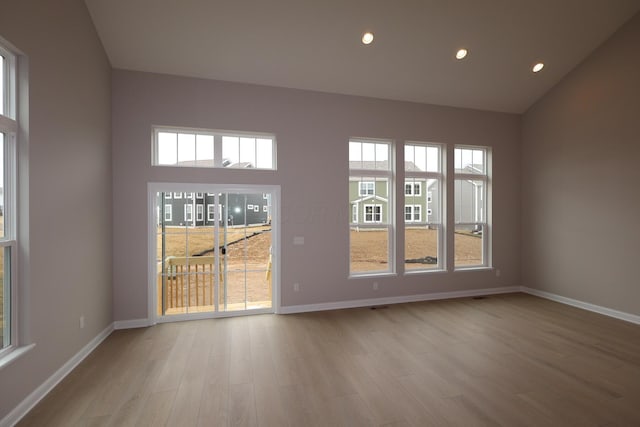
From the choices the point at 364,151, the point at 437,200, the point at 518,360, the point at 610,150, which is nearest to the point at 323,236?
the point at 364,151

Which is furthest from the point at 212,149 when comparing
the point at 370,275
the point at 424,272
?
the point at 424,272

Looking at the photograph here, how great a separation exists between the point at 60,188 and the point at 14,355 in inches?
54.7

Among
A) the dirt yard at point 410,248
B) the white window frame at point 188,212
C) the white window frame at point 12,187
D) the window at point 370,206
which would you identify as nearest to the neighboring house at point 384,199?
the window at point 370,206

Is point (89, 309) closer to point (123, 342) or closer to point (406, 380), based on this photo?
point (123, 342)

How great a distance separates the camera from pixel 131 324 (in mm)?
3953

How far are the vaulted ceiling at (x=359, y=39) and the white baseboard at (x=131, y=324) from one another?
3.35m

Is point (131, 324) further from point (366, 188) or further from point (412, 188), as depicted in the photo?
point (412, 188)

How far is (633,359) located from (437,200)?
314 cm

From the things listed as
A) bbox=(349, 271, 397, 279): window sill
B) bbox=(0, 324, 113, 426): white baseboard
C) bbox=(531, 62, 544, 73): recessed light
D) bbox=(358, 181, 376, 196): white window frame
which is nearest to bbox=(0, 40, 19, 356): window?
bbox=(0, 324, 113, 426): white baseboard

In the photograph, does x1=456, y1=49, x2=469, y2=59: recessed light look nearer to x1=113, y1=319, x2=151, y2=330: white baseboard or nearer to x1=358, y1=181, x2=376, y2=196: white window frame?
x1=358, y1=181, x2=376, y2=196: white window frame

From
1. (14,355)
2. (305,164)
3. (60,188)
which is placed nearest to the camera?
(14,355)

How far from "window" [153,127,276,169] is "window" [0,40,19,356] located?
1.87 m

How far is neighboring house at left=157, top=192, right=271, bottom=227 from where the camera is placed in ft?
13.6

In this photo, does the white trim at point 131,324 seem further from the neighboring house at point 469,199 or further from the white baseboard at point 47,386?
the neighboring house at point 469,199
